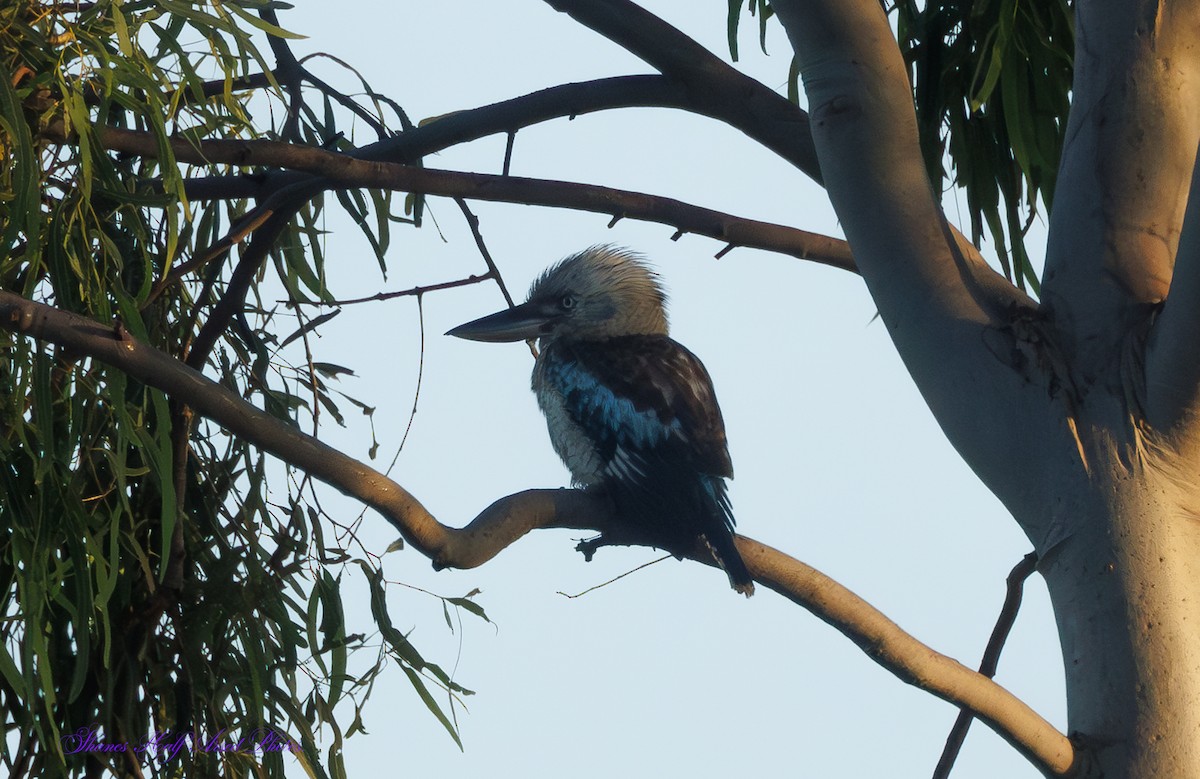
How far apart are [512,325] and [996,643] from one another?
1.47 m

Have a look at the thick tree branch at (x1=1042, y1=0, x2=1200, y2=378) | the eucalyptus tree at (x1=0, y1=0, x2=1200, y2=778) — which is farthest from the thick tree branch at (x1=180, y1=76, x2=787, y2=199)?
the thick tree branch at (x1=1042, y1=0, x2=1200, y2=378)

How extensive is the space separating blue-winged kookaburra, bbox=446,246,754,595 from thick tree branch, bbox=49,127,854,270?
17.1 inches

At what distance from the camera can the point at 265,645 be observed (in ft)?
6.44

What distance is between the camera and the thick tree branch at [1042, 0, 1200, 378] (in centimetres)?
156

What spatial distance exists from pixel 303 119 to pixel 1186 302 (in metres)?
1.59

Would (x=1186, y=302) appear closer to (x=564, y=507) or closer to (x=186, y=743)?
(x=564, y=507)

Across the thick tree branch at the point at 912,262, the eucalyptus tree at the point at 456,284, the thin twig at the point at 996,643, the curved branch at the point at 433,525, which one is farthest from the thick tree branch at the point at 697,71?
the curved branch at the point at 433,525

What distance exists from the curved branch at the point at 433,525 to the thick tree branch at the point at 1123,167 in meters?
0.39

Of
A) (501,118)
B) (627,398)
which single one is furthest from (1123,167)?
(627,398)

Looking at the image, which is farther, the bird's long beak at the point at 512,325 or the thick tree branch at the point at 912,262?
the bird's long beak at the point at 512,325

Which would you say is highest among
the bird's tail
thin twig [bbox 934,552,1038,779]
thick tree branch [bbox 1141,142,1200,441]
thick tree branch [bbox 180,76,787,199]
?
thick tree branch [bbox 180,76,787,199]

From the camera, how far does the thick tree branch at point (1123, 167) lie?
5.12ft

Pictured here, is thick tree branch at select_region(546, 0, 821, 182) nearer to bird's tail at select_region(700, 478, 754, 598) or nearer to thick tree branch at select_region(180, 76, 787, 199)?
thick tree branch at select_region(180, 76, 787, 199)

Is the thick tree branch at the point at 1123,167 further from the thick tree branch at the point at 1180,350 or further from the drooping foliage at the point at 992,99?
the drooping foliage at the point at 992,99
